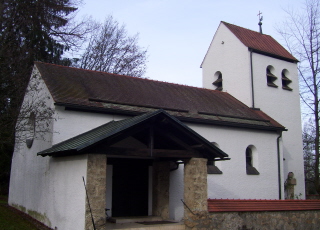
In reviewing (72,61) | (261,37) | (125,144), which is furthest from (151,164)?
(72,61)

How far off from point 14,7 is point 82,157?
15049mm

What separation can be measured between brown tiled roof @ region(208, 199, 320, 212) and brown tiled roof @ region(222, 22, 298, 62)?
990 cm

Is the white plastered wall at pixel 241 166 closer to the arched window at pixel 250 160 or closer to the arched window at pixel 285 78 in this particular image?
the arched window at pixel 250 160

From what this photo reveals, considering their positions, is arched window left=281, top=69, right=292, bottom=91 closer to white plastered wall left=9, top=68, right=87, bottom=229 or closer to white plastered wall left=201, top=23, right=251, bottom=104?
white plastered wall left=201, top=23, right=251, bottom=104

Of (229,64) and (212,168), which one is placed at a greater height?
(229,64)

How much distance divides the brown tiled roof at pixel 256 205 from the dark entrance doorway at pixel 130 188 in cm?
326

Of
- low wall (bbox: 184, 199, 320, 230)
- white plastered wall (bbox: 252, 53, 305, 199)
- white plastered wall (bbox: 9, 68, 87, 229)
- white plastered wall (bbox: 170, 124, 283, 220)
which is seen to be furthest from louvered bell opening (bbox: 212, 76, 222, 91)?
white plastered wall (bbox: 9, 68, 87, 229)

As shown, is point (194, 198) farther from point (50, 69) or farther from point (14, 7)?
point (14, 7)

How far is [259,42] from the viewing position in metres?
22.7

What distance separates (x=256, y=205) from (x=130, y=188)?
4672 millimetres

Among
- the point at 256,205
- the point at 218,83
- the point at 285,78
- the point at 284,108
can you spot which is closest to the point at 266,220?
the point at 256,205

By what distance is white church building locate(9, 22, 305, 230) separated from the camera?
1101cm

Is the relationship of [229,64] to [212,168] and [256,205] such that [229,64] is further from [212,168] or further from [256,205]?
[256,205]

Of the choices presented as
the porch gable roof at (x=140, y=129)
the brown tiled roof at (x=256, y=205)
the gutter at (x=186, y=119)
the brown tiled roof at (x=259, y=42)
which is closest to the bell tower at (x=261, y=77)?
the brown tiled roof at (x=259, y=42)
